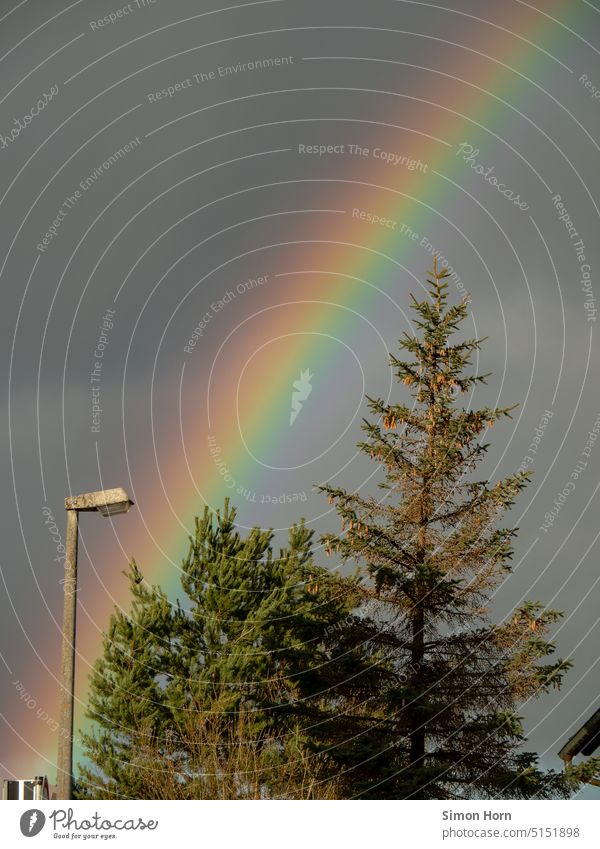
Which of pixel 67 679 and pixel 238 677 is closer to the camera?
pixel 67 679

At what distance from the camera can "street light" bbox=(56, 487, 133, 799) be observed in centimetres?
1346

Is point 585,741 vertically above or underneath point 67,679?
underneath

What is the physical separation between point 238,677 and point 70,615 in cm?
2078

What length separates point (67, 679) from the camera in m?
13.7

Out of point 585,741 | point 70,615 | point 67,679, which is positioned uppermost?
point 70,615

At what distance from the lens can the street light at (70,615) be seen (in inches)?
530

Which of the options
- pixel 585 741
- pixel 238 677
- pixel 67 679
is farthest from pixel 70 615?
pixel 238 677

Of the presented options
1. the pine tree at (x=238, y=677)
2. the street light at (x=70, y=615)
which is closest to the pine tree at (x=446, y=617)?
the pine tree at (x=238, y=677)

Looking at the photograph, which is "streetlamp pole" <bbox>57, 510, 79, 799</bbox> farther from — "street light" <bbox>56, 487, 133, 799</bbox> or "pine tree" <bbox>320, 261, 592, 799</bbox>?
"pine tree" <bbox>320, 261, 592, 799</bbox>

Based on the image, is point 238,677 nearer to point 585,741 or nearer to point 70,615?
point 585,741

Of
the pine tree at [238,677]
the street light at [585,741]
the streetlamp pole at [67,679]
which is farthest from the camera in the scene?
the pine tree at [238,677]

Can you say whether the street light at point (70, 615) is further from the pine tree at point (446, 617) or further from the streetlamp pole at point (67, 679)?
the pine tree at point (446, 617)
